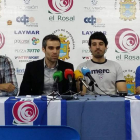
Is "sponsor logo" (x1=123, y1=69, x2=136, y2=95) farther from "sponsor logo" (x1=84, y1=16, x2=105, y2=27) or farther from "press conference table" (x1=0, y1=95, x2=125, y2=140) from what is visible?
"press conference table" (x1=0, y1=95, x2=125, y2=140)

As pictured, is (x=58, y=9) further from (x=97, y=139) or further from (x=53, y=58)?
(x=97, y=139)

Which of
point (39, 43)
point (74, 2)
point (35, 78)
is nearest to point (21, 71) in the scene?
point (39, 43)

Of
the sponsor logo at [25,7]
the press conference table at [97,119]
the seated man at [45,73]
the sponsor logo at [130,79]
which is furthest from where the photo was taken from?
the sponsor logo at [130,79]

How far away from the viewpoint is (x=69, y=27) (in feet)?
9.54

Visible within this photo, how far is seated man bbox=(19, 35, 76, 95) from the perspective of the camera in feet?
7.43

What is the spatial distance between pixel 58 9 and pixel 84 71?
143 cm

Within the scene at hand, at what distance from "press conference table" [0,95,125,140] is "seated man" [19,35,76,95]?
0.65 metres

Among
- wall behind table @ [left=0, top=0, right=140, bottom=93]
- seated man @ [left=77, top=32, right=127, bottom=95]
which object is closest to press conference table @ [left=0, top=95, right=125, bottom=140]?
seated man @ [left=77, top=32, right=127, bottom=95]

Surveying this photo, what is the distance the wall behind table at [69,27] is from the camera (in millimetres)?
2879

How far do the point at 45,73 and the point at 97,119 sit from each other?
95 centimetres

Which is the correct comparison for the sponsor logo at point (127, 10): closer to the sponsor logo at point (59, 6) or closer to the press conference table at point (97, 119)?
the sponsor logo at point (59, 6)

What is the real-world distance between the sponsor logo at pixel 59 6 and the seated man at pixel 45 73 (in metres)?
0.63

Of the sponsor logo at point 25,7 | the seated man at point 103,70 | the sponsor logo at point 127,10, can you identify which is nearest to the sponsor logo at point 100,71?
the seated man at point 103,70

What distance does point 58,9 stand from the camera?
290 centimetres
